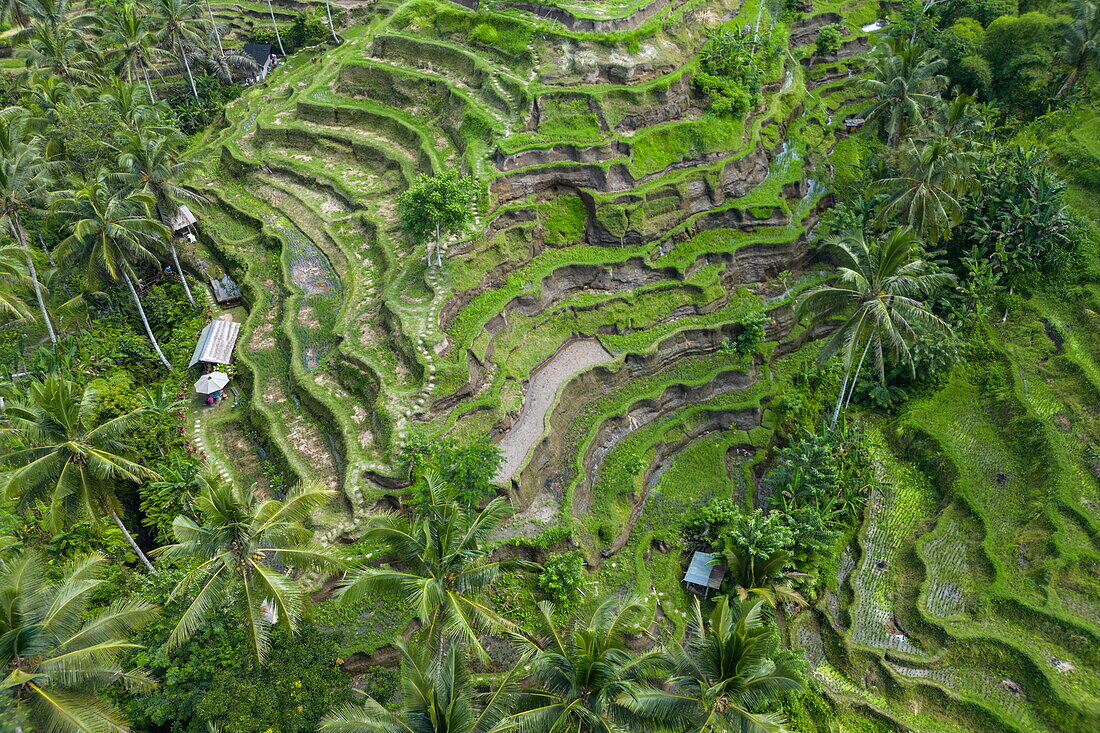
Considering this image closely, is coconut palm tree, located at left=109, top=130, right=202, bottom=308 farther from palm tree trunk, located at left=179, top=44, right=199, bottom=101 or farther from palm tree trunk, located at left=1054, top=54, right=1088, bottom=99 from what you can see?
palm tree trunk, located at left=1054, top=54, right=1088, bottom=99

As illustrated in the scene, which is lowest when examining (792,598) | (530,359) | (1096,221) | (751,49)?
(792,598)

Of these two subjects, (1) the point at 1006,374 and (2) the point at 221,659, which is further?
(1) the point at 1006,374

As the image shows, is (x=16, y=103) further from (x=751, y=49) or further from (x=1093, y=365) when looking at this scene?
(x=1093, y=365)

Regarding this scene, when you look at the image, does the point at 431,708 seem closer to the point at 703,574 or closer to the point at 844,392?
the point at 703,574

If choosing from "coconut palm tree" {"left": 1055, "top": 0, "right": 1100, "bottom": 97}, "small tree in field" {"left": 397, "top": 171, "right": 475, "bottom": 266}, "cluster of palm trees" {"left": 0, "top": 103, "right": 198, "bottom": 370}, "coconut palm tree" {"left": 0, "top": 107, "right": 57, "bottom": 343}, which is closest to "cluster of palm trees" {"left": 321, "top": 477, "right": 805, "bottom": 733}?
"small tree in field" {"left": 397, "top": 171, "right": 475, "bottom": 266}

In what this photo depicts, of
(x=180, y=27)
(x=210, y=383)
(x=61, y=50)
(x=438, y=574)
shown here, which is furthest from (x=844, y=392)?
(x=61, y=50)

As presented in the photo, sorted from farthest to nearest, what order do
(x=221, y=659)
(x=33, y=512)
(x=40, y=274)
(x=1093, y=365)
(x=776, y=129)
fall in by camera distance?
(x=776, y=129), (x=40, y=274), (x=1093, y=365), (x=33, y=512), (x=221, y=659)

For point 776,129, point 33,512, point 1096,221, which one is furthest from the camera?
point 776,129

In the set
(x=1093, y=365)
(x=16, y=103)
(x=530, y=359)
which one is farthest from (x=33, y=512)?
(x=1093, y=365)
